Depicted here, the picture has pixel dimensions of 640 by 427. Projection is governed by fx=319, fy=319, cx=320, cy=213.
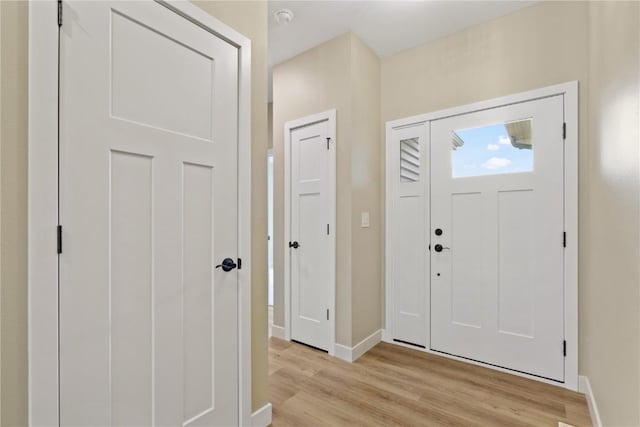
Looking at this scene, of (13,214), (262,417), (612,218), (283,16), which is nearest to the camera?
(13,214)

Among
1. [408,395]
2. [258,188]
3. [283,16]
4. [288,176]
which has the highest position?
[283,16]

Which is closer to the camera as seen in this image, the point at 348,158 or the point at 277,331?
the point at 348,158

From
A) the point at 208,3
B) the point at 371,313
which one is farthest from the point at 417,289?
the point at 208,3

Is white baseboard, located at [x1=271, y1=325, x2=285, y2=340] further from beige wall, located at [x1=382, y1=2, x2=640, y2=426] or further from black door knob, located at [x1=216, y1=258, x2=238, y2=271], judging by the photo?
beige wall, located at [x1=382, y1=2, x2=640, y2=426]

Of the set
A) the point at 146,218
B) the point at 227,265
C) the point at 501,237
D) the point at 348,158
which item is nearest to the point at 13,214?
the point at 146,218

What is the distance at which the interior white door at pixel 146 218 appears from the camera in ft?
3.64

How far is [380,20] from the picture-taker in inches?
101

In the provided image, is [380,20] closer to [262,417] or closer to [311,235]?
[311,235]

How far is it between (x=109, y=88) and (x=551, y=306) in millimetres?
2884

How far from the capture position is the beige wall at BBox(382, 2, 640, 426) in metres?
1.23

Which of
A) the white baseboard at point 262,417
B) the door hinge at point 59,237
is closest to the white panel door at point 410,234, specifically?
the white baseboard at point 262,417

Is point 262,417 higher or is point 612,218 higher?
point 612,218

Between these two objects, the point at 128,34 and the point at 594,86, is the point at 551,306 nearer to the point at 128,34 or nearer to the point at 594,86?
the point at 594,86

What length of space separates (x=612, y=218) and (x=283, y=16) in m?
2.46
